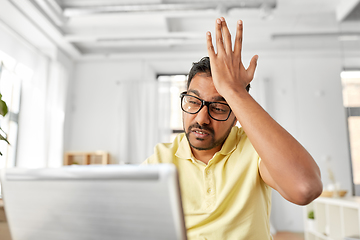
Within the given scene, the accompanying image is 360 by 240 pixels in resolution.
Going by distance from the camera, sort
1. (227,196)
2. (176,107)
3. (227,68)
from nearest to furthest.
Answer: (227,68) → (227,196) → (176,107)

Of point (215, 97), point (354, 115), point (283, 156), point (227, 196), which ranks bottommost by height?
point (227, 196)

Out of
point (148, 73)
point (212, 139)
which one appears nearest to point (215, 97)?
point (212, 139)

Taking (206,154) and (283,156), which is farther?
(206,154)

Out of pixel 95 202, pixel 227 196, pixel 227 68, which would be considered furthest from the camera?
pixel 227 196

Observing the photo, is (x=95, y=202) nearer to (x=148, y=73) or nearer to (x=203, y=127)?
(x=203, y=127)

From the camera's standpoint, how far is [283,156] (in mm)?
770

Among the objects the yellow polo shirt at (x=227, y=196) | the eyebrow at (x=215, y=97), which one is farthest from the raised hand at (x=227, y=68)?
the yellow polo shirt at (x=227, y=196)

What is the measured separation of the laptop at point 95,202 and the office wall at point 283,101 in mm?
5151

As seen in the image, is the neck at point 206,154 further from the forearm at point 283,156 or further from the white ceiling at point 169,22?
the white ceiling at point 169,22

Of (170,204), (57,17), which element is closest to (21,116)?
(57,17)

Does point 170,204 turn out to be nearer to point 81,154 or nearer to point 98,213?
point 98,213

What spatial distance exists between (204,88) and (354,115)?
3.21 meters

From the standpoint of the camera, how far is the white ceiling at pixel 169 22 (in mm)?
3867

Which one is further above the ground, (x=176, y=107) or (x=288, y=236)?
(x=176, y=107)
